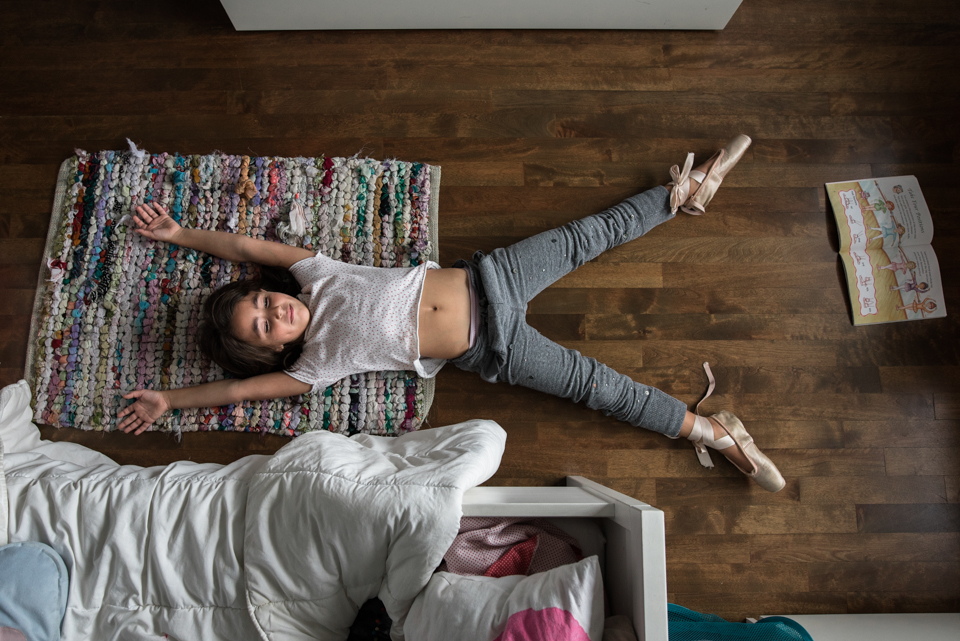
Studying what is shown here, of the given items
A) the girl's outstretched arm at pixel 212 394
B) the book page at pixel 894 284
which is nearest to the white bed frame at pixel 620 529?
the girl's outstretched arm at pixel 212 394

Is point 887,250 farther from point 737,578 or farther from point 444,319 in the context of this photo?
point 444,319

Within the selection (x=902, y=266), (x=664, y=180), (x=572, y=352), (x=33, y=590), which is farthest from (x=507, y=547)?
(x=902, y=266)

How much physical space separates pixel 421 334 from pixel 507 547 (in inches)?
20.1

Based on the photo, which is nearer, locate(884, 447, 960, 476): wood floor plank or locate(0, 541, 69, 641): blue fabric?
locate(0, 541, 69, 641): blue fabric

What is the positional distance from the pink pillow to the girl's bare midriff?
0.51m

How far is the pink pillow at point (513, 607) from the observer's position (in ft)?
2.96

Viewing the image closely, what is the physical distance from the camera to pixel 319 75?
156cm

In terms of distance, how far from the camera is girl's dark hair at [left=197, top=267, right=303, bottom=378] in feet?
4.25

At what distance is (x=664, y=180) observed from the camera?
5.02 feet

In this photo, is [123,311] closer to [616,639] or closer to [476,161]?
[476,161]

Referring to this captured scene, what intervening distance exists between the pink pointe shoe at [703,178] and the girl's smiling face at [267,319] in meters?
0.98

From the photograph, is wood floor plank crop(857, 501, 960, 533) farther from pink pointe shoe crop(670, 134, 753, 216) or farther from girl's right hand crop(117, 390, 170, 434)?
girl's right hand crop(117, 390, 170, 434)

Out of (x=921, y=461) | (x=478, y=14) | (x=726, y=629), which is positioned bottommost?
(x=726, y=629)

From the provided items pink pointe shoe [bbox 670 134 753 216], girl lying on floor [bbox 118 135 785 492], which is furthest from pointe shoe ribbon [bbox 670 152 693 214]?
girl lying on floor [bbox 118 135 785 492]
